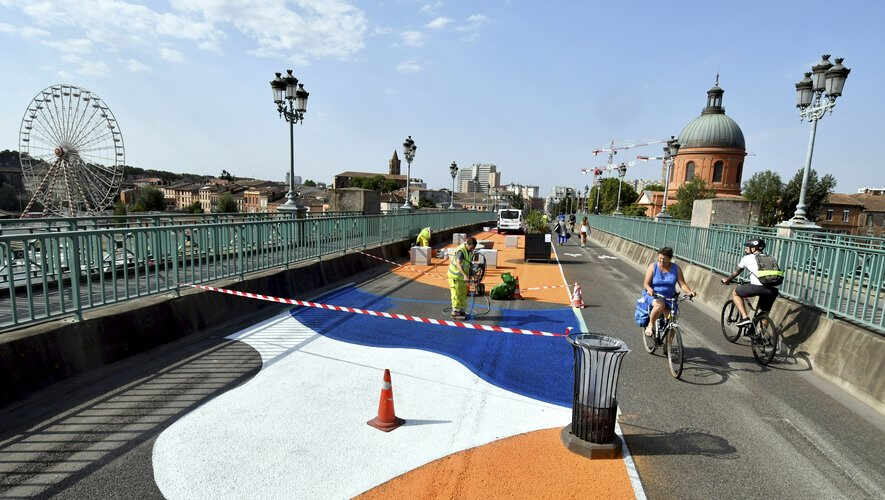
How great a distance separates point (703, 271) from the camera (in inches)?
507

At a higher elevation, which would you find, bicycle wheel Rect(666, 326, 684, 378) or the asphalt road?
bicycle wheel Rect(666, 326, 684, 378)

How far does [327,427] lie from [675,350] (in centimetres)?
496

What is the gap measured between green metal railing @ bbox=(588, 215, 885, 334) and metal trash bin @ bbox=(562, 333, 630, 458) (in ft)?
15.3

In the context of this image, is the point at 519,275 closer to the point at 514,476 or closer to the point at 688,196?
the point at 514,476

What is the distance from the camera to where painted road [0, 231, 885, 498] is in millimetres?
3719

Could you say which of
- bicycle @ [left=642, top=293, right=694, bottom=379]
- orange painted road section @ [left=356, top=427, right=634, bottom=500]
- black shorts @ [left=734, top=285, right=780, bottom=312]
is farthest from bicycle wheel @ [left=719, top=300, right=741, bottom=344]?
orange painted road section @ [left=356, top=427, right=634, bottom=500]

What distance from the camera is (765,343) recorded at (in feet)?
23.2

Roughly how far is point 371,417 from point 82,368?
3.91 m

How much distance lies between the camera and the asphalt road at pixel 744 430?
386cm

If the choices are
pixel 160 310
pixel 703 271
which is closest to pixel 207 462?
pixel 160 310

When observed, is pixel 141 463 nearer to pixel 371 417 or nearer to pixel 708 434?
pixel 371 417

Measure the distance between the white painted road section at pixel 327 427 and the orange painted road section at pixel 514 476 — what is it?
16 cm

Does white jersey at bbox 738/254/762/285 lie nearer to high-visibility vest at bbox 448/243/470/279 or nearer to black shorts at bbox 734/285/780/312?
black shorts at bbox 734/285/780/312

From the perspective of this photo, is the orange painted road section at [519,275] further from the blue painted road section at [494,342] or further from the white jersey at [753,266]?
the white jersey at [753,266]
